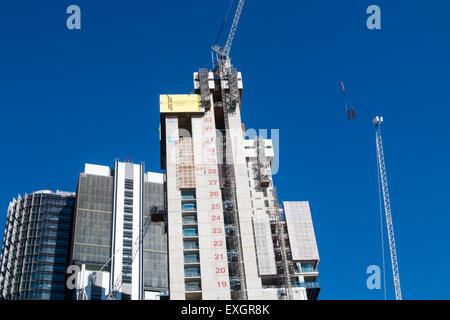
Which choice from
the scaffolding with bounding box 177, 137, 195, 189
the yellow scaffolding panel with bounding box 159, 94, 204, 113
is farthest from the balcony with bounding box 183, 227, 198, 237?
the yellow scaffolding panel with bounding box 159, 94, 204, 113

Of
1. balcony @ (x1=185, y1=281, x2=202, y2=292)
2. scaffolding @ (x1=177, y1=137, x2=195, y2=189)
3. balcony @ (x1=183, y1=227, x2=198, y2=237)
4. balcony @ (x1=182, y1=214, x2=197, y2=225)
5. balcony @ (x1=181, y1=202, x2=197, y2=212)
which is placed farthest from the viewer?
scaffolding @ (x1=177, y1=137, x2=195, y2=189)

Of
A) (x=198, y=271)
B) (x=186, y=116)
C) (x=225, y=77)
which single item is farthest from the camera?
(x=225, y=77)

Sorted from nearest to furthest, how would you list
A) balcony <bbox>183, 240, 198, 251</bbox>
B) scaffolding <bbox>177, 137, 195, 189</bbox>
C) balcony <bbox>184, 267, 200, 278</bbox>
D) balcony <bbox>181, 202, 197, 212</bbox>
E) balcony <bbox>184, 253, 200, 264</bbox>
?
balcony <bbox>184, 267, 200, 278</bbox>, balcony <bbox>184, 253, 200, 264</bbox>, balcony <bbox>183, 240, 198, 251</bbox>, balcony <bbox>181, 202, 197, 212</bbox>, scaffolding <bbox>177, 137, 195, 189</bbox>

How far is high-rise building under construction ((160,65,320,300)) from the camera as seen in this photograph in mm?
125375

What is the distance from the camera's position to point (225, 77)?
163 meters

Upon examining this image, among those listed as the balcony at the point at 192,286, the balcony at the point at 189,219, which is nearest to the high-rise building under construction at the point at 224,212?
the balcony at the point at 189,219

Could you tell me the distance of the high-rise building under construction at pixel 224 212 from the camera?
125m

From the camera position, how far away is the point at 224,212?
136750 millimetres

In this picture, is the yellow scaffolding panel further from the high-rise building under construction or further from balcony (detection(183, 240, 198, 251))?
balcony (detection(183, 240, 198, 251))

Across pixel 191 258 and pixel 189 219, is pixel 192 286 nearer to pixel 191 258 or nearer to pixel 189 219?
pixel 191 258

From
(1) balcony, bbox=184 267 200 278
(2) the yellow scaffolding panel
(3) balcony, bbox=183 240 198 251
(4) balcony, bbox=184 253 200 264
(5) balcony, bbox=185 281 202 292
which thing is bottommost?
(5) balcony, bbox=185 281 202 292
